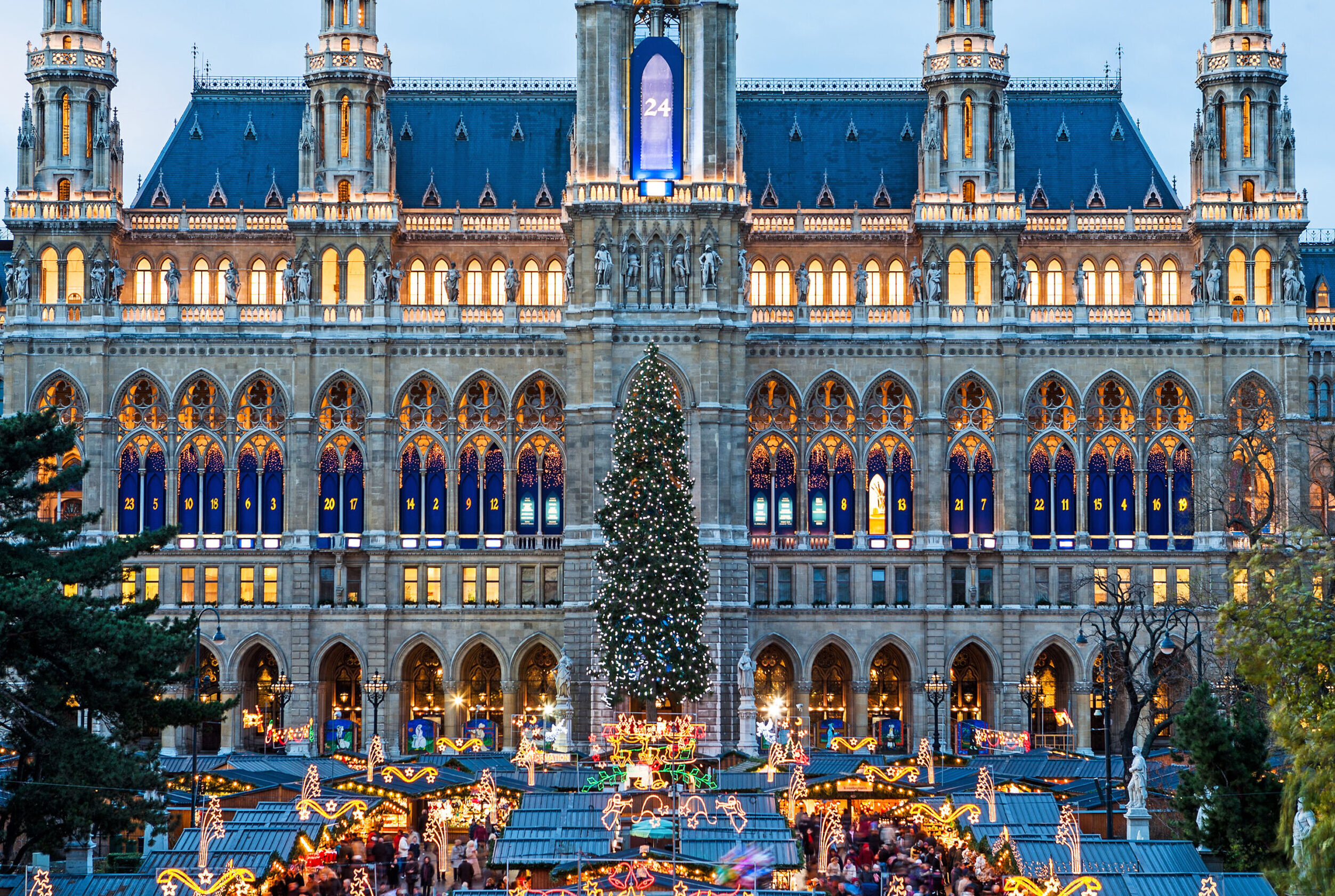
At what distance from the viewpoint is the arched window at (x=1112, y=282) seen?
339 feet

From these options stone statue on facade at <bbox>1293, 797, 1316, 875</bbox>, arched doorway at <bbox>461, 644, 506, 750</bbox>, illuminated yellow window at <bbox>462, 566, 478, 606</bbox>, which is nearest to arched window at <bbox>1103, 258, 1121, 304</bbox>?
illuminated yellow window at <bbox>462, 566, 478, 606</bbox>

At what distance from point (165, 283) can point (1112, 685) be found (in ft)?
160

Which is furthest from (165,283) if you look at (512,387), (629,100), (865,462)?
(865,462)

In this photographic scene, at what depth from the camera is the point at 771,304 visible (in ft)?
330

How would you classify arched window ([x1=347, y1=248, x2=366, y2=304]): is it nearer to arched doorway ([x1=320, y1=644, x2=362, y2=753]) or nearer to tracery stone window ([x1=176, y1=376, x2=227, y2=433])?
tracery stone window ([x1=176, y1=376, x2=227, y2=433])

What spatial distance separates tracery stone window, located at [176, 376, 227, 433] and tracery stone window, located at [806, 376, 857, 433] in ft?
91.6

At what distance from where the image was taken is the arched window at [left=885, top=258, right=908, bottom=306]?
10262 centimetres

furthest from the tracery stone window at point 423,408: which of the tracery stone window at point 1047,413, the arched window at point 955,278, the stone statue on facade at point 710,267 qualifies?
the tracery stone window at point 1047,413

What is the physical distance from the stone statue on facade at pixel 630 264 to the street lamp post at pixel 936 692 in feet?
74.1

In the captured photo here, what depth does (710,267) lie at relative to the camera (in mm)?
96250

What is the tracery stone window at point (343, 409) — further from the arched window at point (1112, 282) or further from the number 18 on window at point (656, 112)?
the arched window at point (1112, 282)

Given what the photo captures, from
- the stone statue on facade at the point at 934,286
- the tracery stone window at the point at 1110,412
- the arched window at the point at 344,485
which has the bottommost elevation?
the arched window at the point at 344,485

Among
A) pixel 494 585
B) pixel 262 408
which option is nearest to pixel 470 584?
pixel 494 585

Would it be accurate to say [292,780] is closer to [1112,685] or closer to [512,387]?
[512,387]
